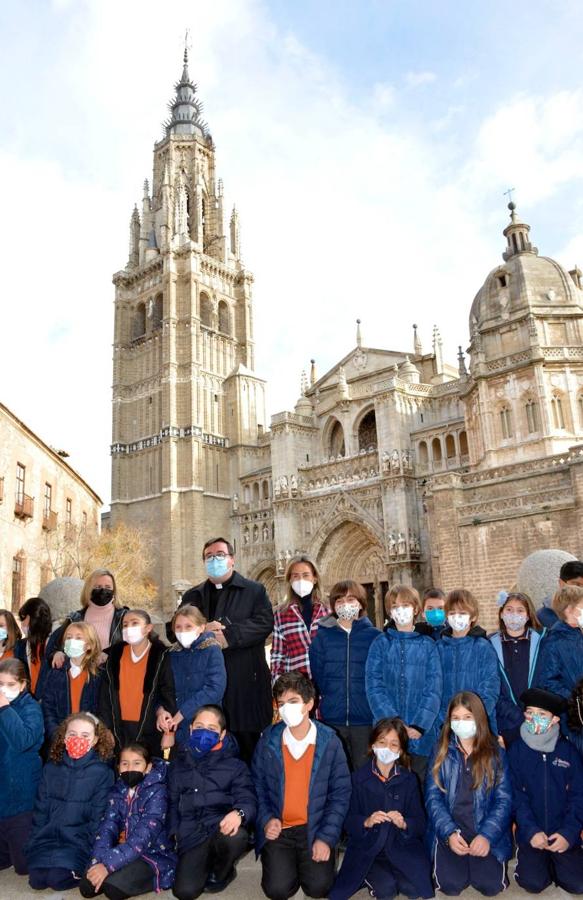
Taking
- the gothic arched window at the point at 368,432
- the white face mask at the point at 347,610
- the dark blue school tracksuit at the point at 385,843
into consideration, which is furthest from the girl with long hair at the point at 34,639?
the gothic arched window at the point at 368,432

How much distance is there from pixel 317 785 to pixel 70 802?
173 cm

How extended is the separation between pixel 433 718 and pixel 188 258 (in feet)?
135

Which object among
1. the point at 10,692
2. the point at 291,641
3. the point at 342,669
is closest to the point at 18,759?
the point at 10,692

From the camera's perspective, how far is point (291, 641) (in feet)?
20.1

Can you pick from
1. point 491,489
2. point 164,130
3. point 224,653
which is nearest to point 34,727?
point 224,653

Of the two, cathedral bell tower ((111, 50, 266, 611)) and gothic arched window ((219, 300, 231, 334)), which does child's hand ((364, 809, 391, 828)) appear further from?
gothic arched window ((219, 300, 231, 334))

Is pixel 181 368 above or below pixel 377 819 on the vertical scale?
above

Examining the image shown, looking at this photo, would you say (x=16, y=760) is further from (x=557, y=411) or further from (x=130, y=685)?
(x=557, y=411)

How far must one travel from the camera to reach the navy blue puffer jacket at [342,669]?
5.73m

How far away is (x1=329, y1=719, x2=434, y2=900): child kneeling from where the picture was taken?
15.2 ft

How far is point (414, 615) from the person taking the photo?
587 cm

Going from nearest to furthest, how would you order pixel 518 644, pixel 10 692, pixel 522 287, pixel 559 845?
1. pixel 559 845
2. pixel 10 692
3. pixel 518 644
4. pixel 522 287

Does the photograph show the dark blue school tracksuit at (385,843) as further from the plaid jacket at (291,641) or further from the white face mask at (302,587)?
the white face mask at (302,587)

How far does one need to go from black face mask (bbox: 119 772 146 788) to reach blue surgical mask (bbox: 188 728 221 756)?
41 cm
